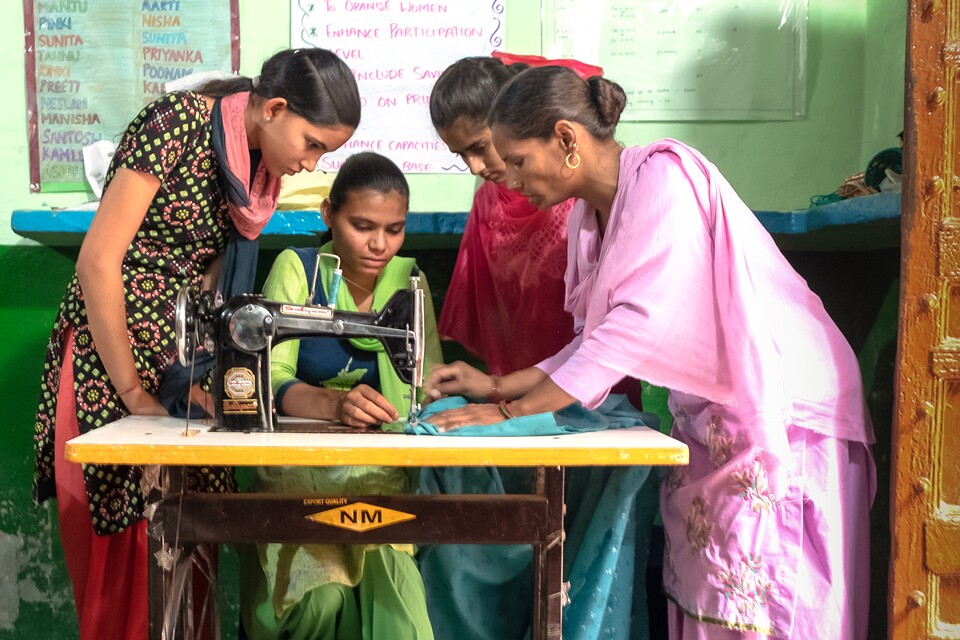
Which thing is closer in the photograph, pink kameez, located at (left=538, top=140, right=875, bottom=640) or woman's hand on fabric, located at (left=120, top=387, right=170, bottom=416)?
pink kameez, located at (left=538, top=140, right=875, bottom=640)

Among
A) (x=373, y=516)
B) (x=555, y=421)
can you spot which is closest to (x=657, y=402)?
(x=555, y=421)

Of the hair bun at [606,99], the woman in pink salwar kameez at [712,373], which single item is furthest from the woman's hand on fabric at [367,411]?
the hair bun at [606,99]

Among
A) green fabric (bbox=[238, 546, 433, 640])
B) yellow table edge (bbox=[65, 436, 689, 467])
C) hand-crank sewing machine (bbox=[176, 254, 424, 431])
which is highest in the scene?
hand-crank sewing machine (bbox=[176, 254, 424, 431])

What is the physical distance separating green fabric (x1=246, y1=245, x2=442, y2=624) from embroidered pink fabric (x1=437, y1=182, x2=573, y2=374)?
0.35 metres

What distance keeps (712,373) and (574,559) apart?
0.55 m

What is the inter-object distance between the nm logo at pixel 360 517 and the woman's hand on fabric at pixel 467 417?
0.59 feet

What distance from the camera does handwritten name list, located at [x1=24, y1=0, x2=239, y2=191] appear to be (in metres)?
3.15

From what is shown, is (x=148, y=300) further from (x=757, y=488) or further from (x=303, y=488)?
(x=757, y=488)

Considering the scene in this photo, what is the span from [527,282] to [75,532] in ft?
3.91

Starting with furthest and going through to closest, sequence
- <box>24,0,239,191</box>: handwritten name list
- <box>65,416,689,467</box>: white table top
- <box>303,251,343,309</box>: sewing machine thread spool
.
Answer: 1. <box>24,0,239,191</box>: handwritten name list
2. <box>303,251,343,309</box>: sewing machine thread spool
3. <box>65,416,689,467</box>: white table top

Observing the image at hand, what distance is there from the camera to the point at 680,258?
1.92 meters

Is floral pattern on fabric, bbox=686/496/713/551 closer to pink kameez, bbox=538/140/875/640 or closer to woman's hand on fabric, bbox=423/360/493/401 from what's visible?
pink kameez, bbox=538/140/875/640

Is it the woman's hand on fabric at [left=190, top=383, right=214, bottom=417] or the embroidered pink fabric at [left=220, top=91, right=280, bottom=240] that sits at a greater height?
the embroidered pink fabric at [left=220, top=91, right=280, bottom=240]

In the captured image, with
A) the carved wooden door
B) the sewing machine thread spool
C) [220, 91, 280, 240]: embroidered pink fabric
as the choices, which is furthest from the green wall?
the carved wooden door
